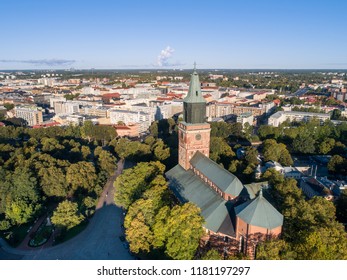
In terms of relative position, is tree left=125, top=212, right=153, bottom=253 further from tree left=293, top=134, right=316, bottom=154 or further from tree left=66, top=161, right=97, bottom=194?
tree left=293, top=134, right=316, bottom=154

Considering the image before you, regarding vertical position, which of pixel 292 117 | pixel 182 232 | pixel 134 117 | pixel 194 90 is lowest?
pixel 292 117

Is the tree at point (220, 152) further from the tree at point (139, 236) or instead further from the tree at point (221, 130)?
the tree at point (139, 236)

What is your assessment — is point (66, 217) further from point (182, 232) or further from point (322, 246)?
point (322, 246)

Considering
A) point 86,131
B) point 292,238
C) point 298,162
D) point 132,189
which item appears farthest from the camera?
point 86,131

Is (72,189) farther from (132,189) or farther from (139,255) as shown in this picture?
(139,255)

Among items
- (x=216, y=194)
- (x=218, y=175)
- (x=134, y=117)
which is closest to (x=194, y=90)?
(x=218, y=175)

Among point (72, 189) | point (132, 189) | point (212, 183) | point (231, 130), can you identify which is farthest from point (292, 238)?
point (231, 130)
